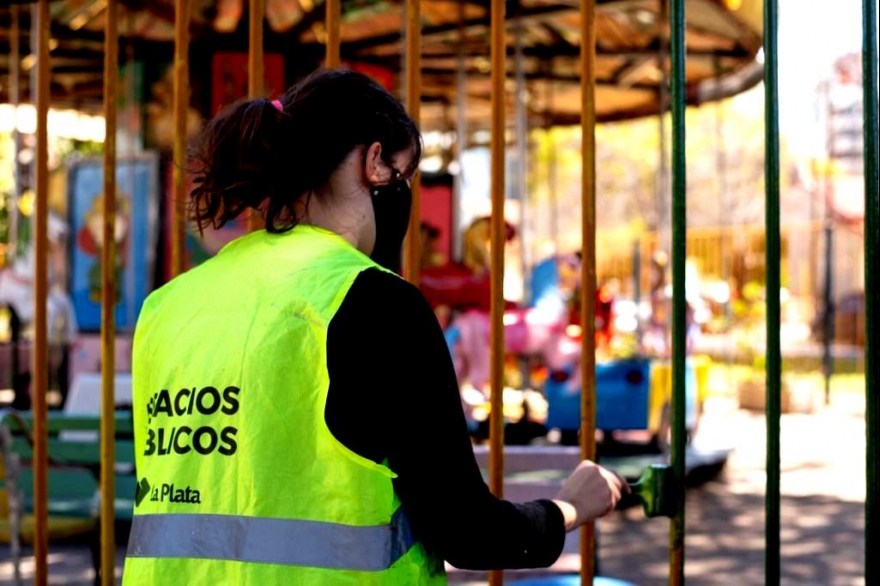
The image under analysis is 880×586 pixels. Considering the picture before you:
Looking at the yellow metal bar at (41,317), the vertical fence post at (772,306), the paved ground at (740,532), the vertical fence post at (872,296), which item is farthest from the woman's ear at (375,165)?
the paved ground at (740,532)

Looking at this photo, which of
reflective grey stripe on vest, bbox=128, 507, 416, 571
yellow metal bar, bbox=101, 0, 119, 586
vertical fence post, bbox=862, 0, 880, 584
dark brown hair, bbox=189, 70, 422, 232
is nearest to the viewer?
reflective grey stripe on vest, bbox=128, 507, 416, 571

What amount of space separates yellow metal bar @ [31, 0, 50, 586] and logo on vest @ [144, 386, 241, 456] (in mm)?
872

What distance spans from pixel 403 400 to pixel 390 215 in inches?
12.3

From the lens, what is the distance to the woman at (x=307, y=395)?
1.38m

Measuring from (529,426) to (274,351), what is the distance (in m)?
7.24

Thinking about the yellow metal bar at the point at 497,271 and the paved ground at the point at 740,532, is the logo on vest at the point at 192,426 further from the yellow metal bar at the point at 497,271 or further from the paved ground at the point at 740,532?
the paved ground at the point at 740,532

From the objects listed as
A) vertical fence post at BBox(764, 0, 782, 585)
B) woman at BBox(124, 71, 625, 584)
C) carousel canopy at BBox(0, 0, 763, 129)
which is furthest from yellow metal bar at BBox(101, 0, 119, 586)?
carousel canopy at BBox(0, 0, 763, 129)

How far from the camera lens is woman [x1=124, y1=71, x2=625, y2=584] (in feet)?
4.52

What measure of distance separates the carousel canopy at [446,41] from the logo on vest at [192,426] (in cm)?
633

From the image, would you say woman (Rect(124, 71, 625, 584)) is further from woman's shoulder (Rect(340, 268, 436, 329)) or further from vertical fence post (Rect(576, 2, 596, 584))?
vertical fence post (Rect(576, 2, 596, 584))

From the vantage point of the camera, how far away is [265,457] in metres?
1.39

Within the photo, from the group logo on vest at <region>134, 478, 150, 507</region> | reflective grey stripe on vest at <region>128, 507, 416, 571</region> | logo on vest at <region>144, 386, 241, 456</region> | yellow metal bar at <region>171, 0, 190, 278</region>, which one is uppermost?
yellow metal bar at <region>171, 0, 190, 278</region>

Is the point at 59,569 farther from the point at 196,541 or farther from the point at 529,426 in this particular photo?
the point at 196,541

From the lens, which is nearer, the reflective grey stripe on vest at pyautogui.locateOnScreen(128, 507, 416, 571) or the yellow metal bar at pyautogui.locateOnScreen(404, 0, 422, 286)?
the reflective grey stripe on vest at pyautogui.locateOnScreen(128, 507, 416, 571)
